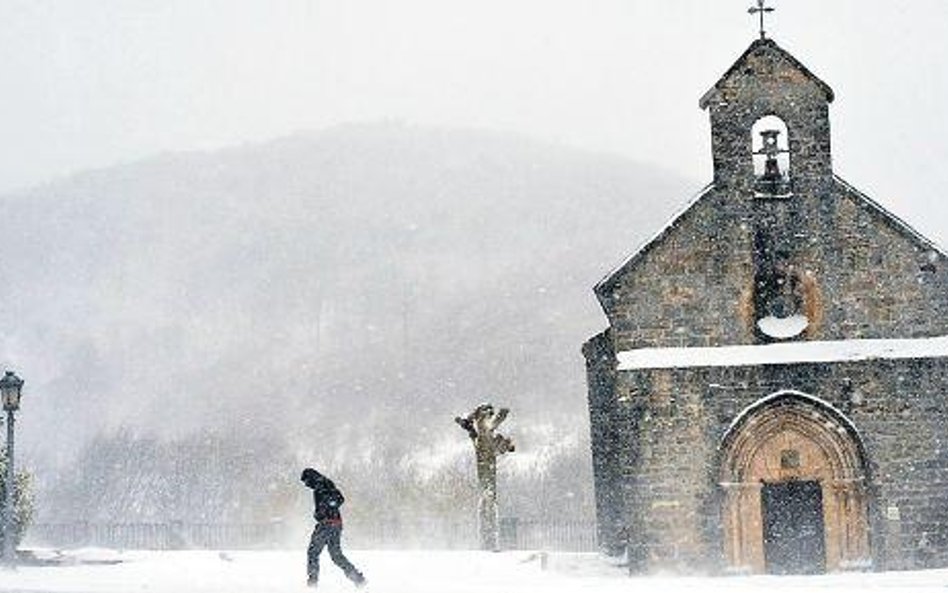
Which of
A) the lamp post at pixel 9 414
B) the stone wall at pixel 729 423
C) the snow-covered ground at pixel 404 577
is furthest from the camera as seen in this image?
the lamp post at pixel 9 414

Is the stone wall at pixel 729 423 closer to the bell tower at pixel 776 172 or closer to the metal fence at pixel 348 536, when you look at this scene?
the bell tower at pixel 776 172

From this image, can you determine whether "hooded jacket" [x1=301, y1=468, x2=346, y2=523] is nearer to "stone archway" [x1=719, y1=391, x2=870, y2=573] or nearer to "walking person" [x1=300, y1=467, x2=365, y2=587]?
"walking person" [x1=300, y1=467, x2=365, y2=587]

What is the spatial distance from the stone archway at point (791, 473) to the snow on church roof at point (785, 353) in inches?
30.7

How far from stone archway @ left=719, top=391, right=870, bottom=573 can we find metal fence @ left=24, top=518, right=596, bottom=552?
95.1 ft

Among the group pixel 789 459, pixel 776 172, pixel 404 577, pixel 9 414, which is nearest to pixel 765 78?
pixel 776 172

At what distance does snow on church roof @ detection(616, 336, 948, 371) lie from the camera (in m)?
21.8

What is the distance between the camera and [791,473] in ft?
71.7

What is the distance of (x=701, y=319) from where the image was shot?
22.1 meters

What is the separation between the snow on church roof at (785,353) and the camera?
21.8 m

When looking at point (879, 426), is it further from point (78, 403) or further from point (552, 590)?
point (78, 403)

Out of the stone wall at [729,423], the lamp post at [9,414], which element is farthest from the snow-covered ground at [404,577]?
the stone wall at [729,423]

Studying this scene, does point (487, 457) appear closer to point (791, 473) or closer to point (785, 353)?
point (791, 473)

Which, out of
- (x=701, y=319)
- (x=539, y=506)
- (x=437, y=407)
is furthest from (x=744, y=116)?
(x=437, y=407)

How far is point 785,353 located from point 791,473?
229cm
